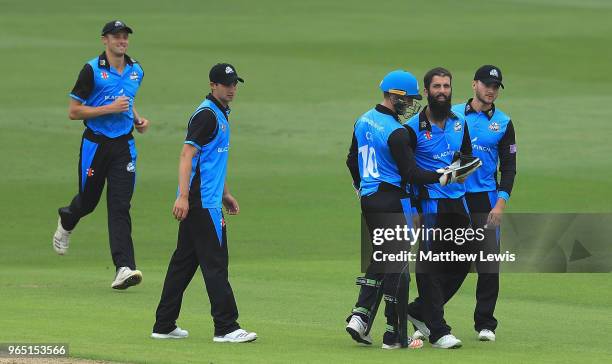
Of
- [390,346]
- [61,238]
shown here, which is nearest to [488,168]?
[390,346]

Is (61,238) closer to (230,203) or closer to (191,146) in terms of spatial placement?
(230,203)

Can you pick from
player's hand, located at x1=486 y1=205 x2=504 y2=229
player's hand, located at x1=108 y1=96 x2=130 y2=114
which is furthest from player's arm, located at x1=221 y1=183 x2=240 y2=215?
player's hand, located at x1=108 y1=96 x2=130 y2=114

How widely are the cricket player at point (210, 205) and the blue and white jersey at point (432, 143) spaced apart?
1.43m

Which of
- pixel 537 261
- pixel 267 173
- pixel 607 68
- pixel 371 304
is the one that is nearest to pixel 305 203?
pixel 267 173

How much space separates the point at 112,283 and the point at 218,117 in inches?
150

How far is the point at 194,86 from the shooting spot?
3097 centimetres

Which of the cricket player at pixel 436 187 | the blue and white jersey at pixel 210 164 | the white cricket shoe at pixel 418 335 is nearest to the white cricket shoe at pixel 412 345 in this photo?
the cricket player at pixel 436 187

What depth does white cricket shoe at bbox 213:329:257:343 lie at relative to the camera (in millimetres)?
10984

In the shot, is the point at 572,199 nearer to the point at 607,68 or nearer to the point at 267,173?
the point at 267,173

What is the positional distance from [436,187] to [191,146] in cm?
195

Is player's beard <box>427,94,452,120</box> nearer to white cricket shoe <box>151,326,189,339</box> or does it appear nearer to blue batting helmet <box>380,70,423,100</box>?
blue batting helmet <box>380,70,423,100</box>

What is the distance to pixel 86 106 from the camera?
14.4 meters

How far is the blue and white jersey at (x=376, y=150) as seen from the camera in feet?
35.4

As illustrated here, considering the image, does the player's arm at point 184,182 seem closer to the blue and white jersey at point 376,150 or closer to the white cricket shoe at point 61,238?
the blue and white jersey at point 376,150
